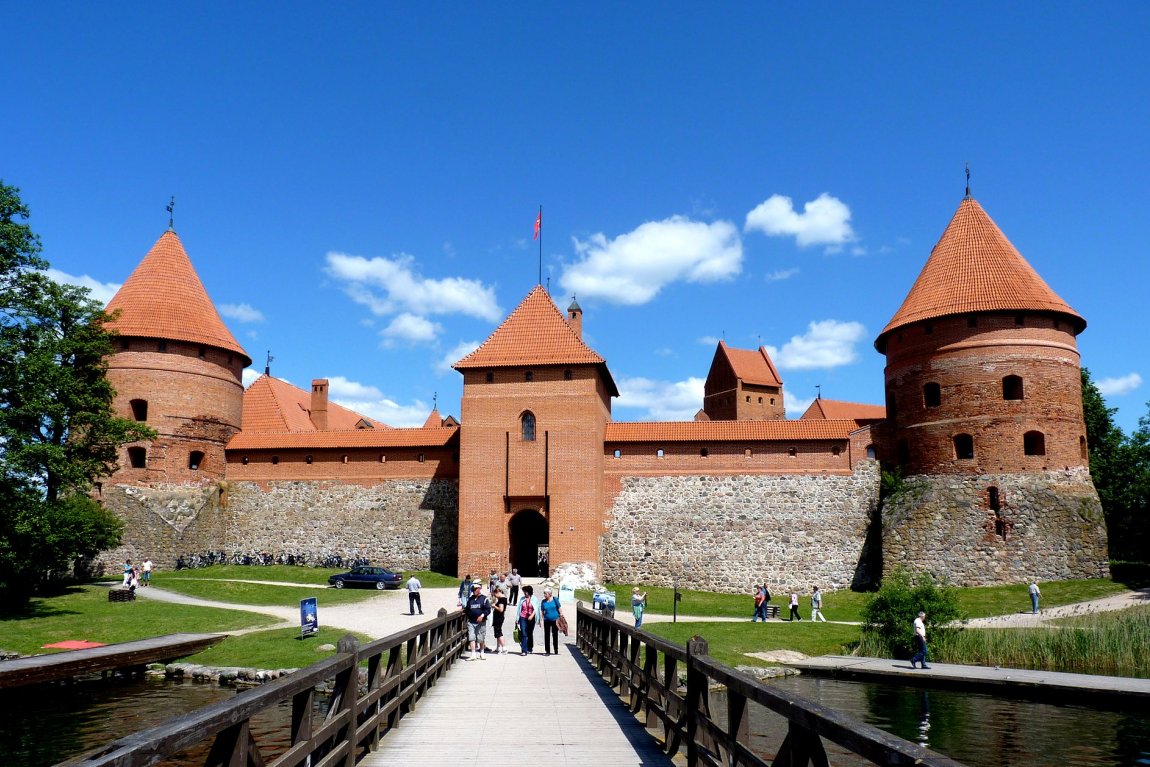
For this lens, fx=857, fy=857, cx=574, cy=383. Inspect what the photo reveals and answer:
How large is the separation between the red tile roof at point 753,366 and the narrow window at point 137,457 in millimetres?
34626

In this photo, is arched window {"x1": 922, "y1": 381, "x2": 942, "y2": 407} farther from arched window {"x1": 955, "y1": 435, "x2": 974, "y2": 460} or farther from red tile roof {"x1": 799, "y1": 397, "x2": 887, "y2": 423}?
red tile roof {"x1": 799, "y1": 397, "x2": 887, "y2": 423}

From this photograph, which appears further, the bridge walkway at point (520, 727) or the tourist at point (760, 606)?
the tourist at point (760, 606)

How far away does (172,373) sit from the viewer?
3034cm

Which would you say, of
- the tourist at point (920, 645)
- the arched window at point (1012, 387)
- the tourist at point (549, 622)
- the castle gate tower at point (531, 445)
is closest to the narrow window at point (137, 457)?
the castle gate tower at point (531, 445)

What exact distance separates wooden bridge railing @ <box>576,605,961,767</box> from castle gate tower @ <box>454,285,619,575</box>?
56.0 ft

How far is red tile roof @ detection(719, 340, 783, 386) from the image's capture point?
54.5m

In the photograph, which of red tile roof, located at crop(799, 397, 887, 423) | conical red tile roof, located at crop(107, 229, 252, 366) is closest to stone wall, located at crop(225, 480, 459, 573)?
conical red tile roof, located at crop(107, 229, 252, 366)

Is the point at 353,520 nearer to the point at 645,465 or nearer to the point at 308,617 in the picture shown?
the point at 645,465

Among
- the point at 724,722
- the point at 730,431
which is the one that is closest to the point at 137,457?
the point at 730,431

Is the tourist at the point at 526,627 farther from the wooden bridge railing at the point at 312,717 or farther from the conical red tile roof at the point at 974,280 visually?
the conical red tile roof at the point at 974,280

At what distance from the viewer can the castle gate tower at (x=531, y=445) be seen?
28.2m

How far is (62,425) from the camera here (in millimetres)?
23469

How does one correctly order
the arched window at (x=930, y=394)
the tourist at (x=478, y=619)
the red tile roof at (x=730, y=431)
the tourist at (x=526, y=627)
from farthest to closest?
the red tile roof at (x=730, y=431), the arched window at (x=930, y=394), the tourist at (x=526, y=627), the tourist at (x=478, y=619)

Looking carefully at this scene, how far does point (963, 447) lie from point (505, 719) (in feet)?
74.7
